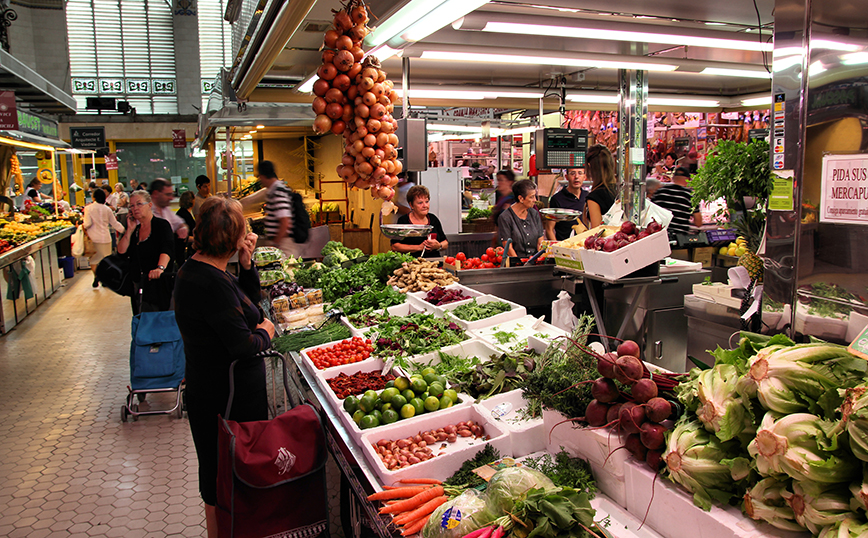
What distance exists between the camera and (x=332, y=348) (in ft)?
11.8

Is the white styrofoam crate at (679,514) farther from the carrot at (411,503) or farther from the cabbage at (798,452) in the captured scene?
the carrot at (411,503)

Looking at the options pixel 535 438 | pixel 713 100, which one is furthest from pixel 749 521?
pixel 713 100

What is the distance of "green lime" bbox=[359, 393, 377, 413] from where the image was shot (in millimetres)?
2625

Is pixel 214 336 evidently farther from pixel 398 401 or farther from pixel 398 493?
pixel 398 493

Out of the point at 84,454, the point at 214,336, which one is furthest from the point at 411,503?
the point at 84,454

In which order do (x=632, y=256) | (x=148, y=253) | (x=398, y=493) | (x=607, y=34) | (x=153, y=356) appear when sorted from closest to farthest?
(x=398, y=493) < (x=607, y=34) < (x=632, y=256) < (x=153, y=356) < (x=148, y=253)

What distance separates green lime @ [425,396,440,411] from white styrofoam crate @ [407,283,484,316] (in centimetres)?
160

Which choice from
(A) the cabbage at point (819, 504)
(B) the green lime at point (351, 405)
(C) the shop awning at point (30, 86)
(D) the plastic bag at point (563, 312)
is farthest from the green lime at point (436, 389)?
(C) the shop awning at point (30, 86)

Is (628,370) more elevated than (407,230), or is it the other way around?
(407,230)

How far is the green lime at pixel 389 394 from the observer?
2656 mm

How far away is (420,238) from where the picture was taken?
6.09 meters

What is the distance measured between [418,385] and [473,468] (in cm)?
61

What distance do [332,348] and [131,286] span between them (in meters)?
3.06

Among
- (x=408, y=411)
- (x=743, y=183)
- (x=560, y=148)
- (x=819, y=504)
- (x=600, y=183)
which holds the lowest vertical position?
(x=408, y=411)
